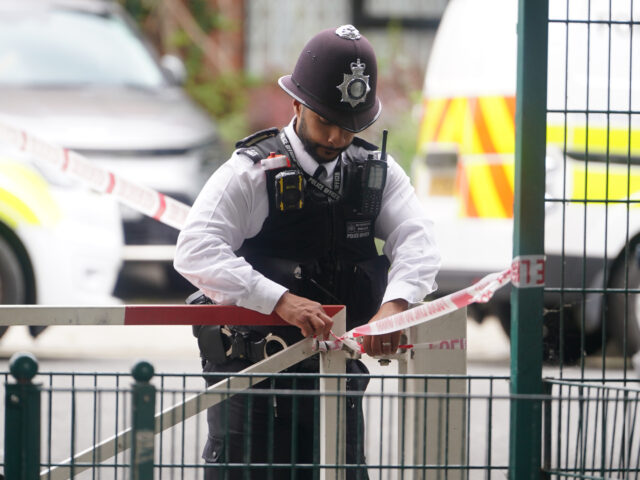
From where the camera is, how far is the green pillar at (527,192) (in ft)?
10.1

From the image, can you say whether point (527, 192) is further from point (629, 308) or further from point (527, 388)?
point (629, 308)

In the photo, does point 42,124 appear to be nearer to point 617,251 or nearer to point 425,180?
point 425,180

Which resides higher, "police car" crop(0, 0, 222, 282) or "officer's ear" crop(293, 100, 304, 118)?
"police car" crop(0, 0, 222, 282)

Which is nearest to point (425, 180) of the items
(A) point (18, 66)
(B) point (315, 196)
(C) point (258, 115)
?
(A) point (18, 66)

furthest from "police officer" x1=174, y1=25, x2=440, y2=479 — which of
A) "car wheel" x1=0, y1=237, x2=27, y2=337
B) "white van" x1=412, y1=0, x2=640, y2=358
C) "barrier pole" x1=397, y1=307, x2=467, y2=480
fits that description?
"car wheel" x1=0, y1=237, x2=27, y2=337

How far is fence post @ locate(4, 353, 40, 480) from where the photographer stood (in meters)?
2.61

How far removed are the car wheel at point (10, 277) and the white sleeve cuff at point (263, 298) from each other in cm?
395

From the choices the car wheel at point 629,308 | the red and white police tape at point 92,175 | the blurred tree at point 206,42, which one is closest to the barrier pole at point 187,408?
the red and white police tape at point 92,175

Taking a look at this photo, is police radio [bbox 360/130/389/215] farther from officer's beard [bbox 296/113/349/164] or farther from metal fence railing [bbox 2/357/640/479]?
metal fence railing [bbox 2/357/640/479]

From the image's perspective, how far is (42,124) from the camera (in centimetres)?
754

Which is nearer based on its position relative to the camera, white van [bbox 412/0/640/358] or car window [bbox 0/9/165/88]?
white van [bbox 412/0/640/358]

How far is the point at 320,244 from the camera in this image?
3441 millimetres

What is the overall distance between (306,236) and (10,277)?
388cm

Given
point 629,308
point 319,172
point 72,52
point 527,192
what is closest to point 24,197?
point 72,52
